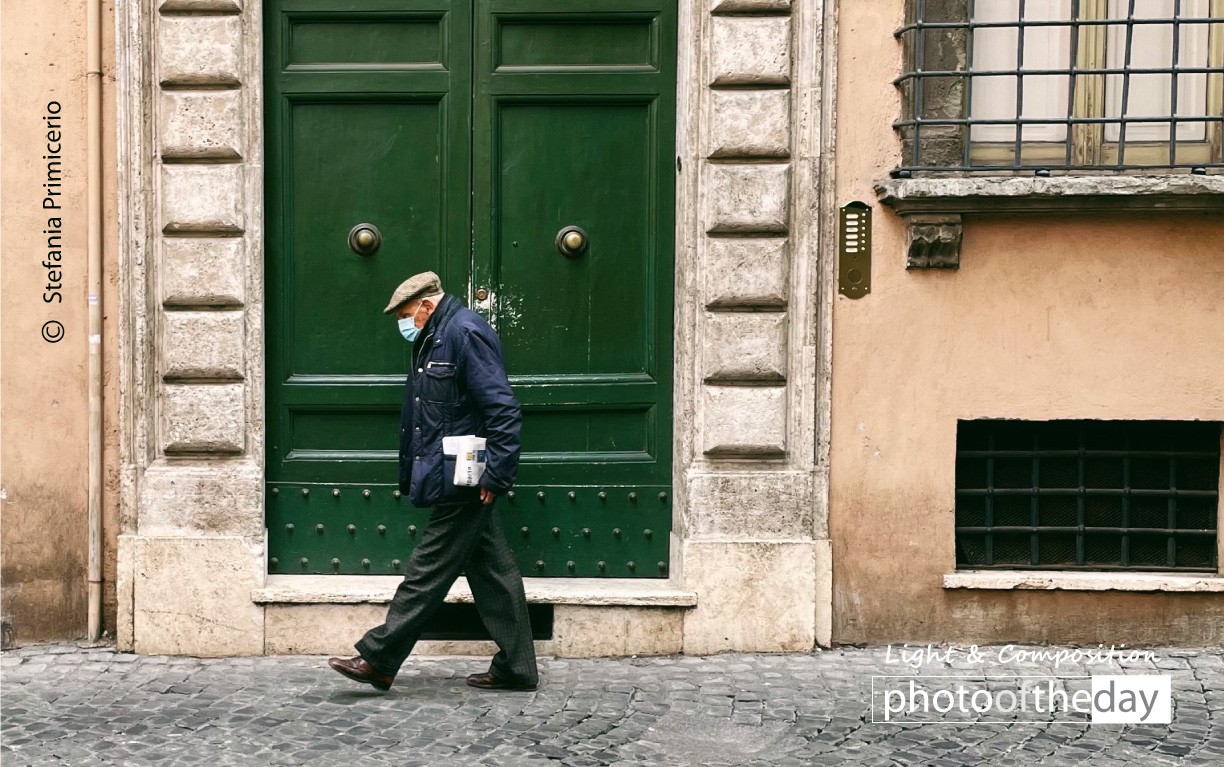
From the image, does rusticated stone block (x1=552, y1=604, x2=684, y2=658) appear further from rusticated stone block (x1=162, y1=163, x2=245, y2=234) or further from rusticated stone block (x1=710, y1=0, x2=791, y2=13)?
rusticated stone block (x1=710, y1=0, x2=791, y2=13)

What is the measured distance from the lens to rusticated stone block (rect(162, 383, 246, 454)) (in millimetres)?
6926

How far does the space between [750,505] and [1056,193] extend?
2.05 m

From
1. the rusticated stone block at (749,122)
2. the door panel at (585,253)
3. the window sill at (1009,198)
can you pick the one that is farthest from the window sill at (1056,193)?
the door panel at (585,253)

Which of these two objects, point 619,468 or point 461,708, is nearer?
point 461,708

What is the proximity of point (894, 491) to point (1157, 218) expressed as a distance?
180 centimetres

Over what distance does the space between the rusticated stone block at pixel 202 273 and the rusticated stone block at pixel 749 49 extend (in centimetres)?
248

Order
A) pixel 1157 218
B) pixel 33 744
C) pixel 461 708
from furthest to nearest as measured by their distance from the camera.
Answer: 1. pixel 1157 218
2. pixel 461 708
3. pixel 33 744

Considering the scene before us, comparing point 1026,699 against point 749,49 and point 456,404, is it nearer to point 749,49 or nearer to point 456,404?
point 456,404

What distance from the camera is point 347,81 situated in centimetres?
703

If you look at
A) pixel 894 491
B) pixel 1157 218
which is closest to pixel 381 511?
pixel 894 491

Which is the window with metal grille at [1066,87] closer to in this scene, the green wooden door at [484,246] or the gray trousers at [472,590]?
the green wooden door at [484,246]

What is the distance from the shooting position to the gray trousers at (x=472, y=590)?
20.1 feet

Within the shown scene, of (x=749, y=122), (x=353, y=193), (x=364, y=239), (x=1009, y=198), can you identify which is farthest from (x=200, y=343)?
(x=1009, y=198)

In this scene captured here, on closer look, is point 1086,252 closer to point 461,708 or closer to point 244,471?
point 461,708
